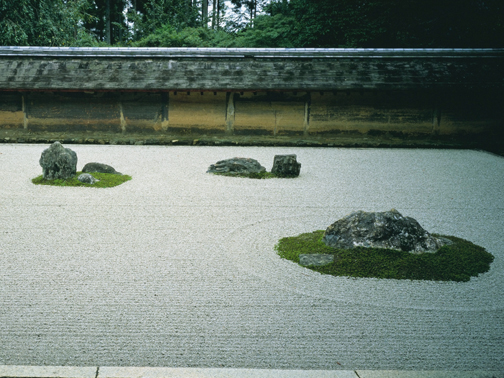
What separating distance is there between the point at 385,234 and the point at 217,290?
1.90m

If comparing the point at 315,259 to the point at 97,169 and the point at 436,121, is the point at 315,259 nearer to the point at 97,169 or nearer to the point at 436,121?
the point at 97,169

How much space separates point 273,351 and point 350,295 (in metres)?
1.08

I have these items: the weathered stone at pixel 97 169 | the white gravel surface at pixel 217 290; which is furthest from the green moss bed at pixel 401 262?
the weathered stone at pixel 97 169

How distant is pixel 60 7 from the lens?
19.0 meters

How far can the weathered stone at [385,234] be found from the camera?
4234mm

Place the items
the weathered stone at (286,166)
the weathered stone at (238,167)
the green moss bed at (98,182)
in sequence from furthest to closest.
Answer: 1. the weathered stone at (238,167)
2. the weathered stone at (286,166)
3. the green moss bed at (98,182)

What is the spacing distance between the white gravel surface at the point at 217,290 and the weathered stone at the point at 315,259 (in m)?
0.14

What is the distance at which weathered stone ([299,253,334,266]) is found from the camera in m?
4.04

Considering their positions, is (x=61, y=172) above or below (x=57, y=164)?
below

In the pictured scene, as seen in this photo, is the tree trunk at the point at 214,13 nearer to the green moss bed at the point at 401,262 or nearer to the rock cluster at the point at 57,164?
the rock cluster at the point at 57,164

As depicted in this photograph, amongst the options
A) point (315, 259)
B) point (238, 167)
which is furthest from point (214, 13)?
point (315, 259)

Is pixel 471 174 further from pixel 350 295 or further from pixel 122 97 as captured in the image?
pixel 122 97

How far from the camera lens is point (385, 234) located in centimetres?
425

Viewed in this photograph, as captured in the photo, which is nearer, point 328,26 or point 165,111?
point 165,111
